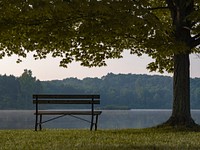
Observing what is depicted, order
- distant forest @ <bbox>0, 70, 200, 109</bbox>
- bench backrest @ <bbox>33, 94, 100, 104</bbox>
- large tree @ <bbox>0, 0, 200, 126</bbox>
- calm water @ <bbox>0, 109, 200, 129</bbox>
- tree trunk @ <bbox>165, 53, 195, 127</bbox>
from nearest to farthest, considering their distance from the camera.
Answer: large tree @ <bbox>0, 0, 200, 126</bbox>
bench backrest @ <bbox>33, 94, 100, 104</bbox>
tree trunk @ <bbox>165, 53, 195, 127</bbox>
calm water @ <bbox>0, 109, 200, 129</bbox>
distant forest @ <bbox>0, 70, 200, 109</bbox>

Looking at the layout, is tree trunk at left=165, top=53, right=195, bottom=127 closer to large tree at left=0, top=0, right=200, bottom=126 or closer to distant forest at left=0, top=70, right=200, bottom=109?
large tree at left=0, top=0, right=200, bottom=126

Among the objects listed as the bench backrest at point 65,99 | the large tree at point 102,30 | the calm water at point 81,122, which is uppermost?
the large tree at point 102,30

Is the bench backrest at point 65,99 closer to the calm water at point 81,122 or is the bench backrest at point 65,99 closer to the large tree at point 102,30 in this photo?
the large tree at point 102,30

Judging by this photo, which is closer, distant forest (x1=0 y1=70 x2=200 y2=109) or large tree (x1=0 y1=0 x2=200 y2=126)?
large tree (x1=0 y1=0 x2=200 y2=126)

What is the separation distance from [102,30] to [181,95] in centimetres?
589

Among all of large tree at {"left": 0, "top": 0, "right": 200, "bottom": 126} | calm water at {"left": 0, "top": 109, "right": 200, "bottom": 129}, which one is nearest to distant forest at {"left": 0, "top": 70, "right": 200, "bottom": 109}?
calm water at {"left": 0, "top": 109, "right": 200, "bottom": 129}

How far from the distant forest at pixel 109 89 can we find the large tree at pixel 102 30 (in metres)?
119

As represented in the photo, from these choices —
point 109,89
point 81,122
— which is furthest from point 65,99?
point 109,89

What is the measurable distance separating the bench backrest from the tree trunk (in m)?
3.06

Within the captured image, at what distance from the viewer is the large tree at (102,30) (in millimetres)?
11844

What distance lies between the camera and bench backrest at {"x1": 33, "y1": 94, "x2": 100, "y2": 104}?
17.0 m

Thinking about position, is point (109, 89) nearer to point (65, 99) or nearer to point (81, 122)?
point (81, 122)

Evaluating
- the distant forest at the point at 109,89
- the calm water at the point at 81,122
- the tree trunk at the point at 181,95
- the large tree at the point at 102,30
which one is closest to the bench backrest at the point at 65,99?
the large tree at the point at 102,30

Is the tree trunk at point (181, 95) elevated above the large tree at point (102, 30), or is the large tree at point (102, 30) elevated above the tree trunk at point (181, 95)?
the large tree at point (102, 30)
